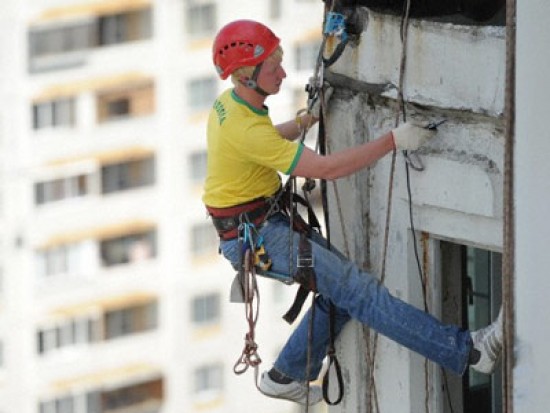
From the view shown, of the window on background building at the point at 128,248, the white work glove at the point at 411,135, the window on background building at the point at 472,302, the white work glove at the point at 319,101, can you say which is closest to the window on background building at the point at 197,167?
the window on background building at the point at 128,248

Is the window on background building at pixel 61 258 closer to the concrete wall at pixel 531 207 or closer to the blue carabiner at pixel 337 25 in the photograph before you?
the blue carabiner at pixel 337 25

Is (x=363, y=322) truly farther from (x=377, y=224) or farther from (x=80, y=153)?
(x=80, y=153)

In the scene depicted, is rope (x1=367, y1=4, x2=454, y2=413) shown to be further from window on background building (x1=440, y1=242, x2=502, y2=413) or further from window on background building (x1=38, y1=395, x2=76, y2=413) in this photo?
window on background building (x1=38, y1=395, x2=76, y2=413)

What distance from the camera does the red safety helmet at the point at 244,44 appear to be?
1091cm

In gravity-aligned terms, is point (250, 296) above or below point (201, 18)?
above

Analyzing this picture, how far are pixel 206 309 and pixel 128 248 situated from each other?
2.55 meters

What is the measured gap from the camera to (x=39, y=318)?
2046 inches

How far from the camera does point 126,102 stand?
51438 mm

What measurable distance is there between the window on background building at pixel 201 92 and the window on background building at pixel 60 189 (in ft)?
10.6

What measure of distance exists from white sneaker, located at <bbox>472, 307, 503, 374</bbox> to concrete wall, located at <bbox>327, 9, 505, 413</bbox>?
43 cm

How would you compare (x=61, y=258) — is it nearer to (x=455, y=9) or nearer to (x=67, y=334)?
(x=67, y=334)

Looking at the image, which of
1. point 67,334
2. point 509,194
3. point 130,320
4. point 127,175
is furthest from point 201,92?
point 509,194

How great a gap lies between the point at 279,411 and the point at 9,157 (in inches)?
434

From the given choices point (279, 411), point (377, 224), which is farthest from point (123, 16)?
point (377, 224)
